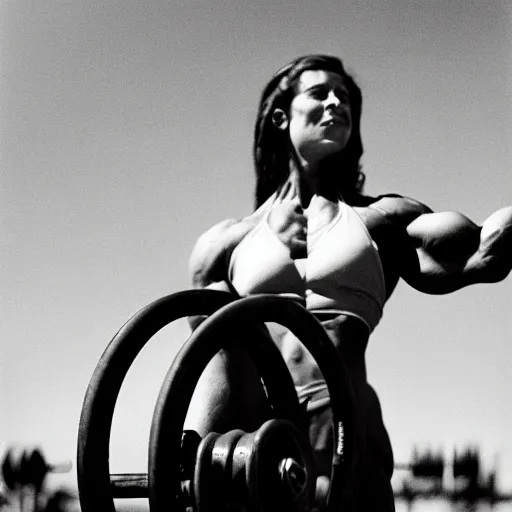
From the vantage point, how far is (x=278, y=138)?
5.59ft

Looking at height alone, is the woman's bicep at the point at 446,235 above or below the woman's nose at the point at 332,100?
below

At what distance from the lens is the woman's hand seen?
60.7 inches

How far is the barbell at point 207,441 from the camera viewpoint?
862 millimetres

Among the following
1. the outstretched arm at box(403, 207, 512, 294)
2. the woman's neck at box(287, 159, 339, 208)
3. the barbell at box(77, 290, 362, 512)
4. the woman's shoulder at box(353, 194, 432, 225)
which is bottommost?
the barbell at box(77, 290, 362, 512)

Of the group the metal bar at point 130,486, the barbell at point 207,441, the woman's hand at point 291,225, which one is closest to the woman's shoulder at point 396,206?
the woman's hand at point 291,225

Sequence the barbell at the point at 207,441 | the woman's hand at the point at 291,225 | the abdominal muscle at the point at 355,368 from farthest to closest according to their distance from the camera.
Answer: the woman's hand at the point at 291,225, the abdominal muscle at the point at 355,368, the barbell at the point at 207,441

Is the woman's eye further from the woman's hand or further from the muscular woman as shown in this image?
the woman's hand

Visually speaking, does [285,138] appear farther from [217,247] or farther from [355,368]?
[355,368]

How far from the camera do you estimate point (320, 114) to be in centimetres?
161

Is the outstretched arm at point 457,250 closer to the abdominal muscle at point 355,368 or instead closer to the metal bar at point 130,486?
the abdominal muscle at point 355,368

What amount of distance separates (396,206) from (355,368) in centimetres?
34

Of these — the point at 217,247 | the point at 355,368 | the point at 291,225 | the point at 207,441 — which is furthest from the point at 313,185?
the point at 207,441

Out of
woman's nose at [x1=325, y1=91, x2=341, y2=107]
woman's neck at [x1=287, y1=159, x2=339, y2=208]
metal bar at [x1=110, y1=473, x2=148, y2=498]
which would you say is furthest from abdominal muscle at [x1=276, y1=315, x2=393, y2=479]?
metal bar at [x1=110, y1=473, x2=148, y2=498]

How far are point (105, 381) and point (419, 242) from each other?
83 centimetres
